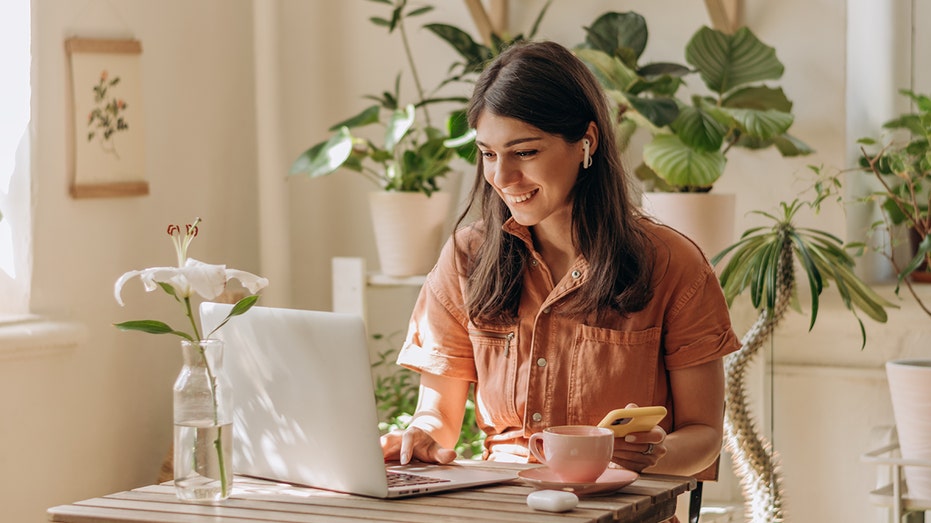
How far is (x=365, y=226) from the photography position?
141 inches

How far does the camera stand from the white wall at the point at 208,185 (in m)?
2.70

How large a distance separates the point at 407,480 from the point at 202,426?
0.92ft

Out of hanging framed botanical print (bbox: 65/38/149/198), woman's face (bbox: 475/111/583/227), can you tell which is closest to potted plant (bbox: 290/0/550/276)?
hanging framed botanical print (bbox: 65/38/149/198)

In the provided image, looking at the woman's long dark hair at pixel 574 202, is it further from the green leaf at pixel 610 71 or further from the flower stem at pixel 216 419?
the green leaf at pixel 610 71

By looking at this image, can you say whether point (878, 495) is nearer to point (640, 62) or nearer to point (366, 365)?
point (640, 62)

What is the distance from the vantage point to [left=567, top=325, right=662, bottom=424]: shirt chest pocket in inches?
71.0

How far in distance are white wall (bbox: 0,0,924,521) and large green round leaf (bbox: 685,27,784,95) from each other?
0.59 ft

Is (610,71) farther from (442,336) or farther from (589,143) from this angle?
(442,336)

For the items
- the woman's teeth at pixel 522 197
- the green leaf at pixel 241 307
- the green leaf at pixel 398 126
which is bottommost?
the green leaf at pixel 241 307

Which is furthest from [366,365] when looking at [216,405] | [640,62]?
[640,62]

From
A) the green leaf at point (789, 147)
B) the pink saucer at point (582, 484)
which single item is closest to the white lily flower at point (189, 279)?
the pink saucer at point (582, 484)

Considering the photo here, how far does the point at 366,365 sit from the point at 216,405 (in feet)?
0.65

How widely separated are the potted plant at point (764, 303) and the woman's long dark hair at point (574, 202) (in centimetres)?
68

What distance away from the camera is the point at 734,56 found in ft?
9.36
